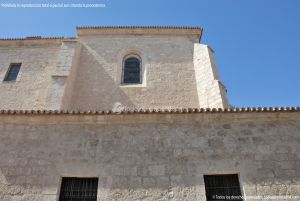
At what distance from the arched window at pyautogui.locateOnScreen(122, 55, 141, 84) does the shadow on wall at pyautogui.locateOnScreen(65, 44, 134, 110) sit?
0.54 m

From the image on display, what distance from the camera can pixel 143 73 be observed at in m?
10.3

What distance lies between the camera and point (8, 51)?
11.4 m

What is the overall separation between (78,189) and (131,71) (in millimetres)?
6419

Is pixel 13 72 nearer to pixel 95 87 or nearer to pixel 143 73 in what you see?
pixel 95 87

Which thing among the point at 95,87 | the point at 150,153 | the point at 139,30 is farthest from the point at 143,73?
the point at 150,153

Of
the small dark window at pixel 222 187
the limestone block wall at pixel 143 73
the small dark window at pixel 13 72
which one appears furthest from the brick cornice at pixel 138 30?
the small dark window at pixel 222 187

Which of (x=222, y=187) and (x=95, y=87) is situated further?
(x=95, y=87)

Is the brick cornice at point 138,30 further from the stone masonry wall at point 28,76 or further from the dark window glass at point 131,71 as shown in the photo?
the stone masonry wall at point 28,76

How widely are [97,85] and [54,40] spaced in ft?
11.6

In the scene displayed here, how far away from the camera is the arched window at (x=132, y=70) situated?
10.2m

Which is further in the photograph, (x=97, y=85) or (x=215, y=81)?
(x=97, y=85)

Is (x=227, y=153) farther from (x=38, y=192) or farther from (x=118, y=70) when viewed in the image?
(x=118, y=70)

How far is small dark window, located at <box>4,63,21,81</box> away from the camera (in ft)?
34.5

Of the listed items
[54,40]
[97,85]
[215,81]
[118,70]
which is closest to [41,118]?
[97,85]
